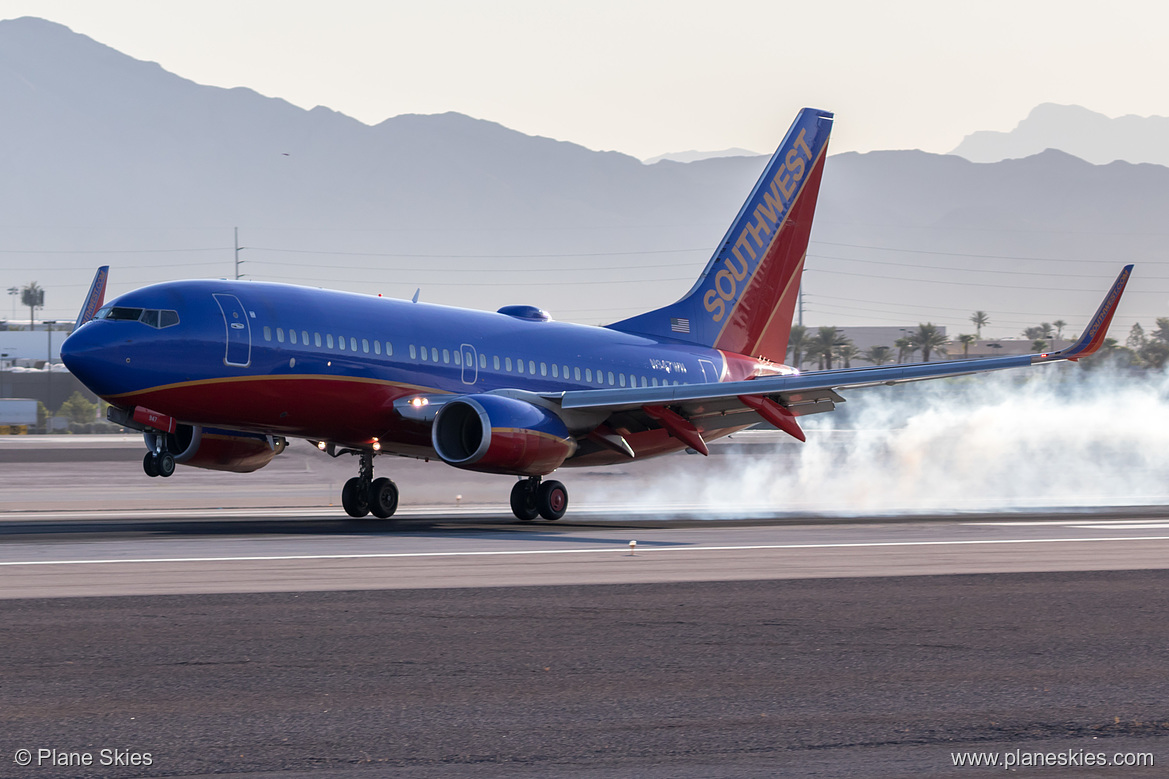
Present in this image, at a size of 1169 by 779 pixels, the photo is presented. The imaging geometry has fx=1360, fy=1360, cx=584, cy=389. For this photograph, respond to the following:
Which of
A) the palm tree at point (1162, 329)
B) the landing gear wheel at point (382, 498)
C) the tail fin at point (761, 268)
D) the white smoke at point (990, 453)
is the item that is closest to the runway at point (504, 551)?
the landing gear wheel at point (382, 498)

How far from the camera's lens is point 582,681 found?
1115cm

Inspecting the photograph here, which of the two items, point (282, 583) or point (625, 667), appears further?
point (282, 583)

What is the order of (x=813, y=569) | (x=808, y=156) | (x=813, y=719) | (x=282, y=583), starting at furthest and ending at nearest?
(x=808, y=156) → (x=813, y=569) → (x=282, y=583) → (x=813, y=719)

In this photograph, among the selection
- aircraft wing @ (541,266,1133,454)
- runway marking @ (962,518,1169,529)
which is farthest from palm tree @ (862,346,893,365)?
aircraft wing @ (541,266,1133,454)

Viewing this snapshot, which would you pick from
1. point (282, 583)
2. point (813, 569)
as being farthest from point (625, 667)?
point (813, 569)

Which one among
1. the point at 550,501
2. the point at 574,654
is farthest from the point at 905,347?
the point at 574,654

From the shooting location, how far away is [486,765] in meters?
8.48

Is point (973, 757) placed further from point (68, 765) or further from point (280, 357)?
point (280, 357)

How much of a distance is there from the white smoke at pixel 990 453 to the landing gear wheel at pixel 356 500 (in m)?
11.7

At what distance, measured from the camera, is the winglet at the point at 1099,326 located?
28250 millimetres

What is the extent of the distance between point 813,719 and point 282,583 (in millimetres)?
9313

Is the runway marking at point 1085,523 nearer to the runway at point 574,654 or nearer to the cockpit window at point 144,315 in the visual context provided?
the runway at point 574,654

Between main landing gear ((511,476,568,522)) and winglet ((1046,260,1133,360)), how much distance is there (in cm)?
1134

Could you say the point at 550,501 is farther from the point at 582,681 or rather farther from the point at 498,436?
the point at 582,681
